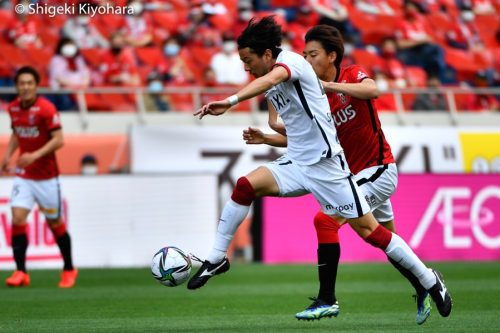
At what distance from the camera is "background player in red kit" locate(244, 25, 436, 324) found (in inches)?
309

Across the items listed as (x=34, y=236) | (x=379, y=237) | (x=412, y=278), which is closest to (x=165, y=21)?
(x=34, y=236)

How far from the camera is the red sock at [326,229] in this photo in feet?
26.2

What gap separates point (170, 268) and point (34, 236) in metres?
7.68

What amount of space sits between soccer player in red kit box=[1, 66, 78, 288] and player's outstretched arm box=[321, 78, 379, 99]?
4777 mm

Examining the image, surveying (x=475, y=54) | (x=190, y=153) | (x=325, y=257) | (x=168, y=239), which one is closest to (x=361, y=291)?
(x=325, y=257)

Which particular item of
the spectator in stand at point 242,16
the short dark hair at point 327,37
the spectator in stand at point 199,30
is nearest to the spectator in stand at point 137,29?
the spectator in stand at point 199,30

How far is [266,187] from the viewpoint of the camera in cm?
771

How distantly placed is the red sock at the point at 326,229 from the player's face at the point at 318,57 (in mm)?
1076

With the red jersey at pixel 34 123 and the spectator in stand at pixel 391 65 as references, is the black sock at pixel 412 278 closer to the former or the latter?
the red jersey at pixel 34 123

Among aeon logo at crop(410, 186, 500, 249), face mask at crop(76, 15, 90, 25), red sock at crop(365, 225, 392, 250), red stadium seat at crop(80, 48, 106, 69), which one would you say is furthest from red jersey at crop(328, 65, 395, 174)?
face mask at crop(76, 15, 90, 25)

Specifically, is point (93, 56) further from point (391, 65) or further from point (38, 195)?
point (38, 195)

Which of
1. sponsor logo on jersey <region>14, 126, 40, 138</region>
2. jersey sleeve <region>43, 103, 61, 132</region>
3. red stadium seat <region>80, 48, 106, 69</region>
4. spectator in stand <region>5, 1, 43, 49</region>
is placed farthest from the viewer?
red stadium seat <region>80, 48, 106, 69</region>

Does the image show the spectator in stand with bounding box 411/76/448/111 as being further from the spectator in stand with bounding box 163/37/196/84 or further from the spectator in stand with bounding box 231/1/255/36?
the spectator in stand with bounding box 163/37/196/84

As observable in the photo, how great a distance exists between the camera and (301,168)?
25.3 feet
